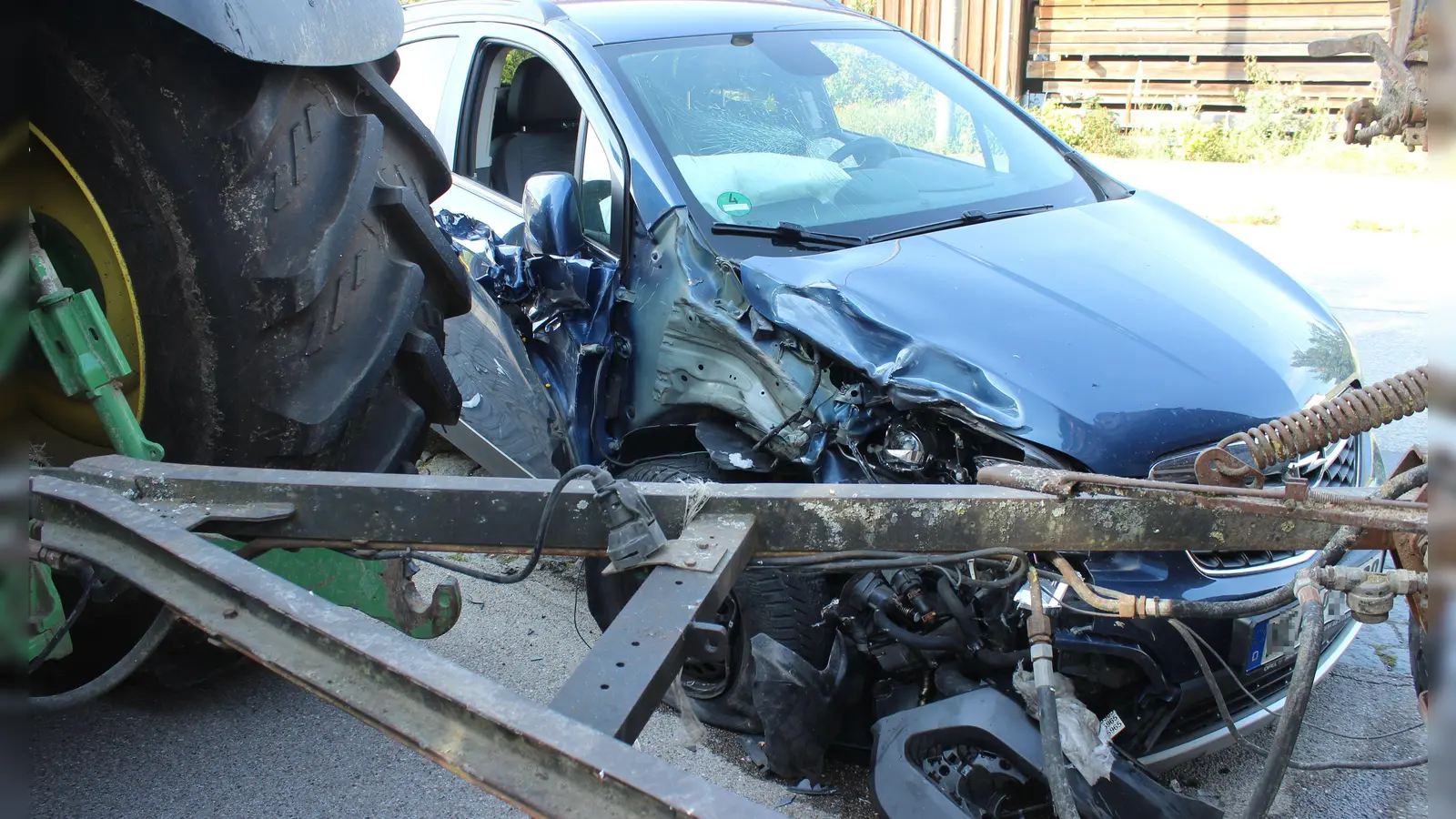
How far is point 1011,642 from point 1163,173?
31.9 ft

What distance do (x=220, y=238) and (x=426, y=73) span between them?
2.60m

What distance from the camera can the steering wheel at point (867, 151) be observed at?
11.5 ft

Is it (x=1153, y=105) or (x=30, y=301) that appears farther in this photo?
(x=1153, y=105)

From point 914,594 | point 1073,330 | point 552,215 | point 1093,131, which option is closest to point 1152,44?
point 1093,131

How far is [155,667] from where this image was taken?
2.29m

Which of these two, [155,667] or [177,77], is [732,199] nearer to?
[177,77]

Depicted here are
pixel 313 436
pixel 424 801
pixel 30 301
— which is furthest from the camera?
pixel 424 801

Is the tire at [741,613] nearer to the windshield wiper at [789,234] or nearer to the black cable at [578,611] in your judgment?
the black cable at [578,611]

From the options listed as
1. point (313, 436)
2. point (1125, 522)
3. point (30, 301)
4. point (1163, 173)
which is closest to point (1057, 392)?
point (1125, 522)

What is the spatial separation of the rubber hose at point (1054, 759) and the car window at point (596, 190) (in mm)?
2034

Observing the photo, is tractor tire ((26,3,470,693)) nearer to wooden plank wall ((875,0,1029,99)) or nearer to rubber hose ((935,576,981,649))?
rubber hose ((935,576,981,649))

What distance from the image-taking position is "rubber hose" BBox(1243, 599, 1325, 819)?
1.39 m

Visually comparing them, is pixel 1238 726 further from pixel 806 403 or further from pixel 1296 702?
pixel 806 403

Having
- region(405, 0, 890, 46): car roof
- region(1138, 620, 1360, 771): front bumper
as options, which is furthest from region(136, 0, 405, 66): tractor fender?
region(1138, 620, 1360, 771): front bumper
